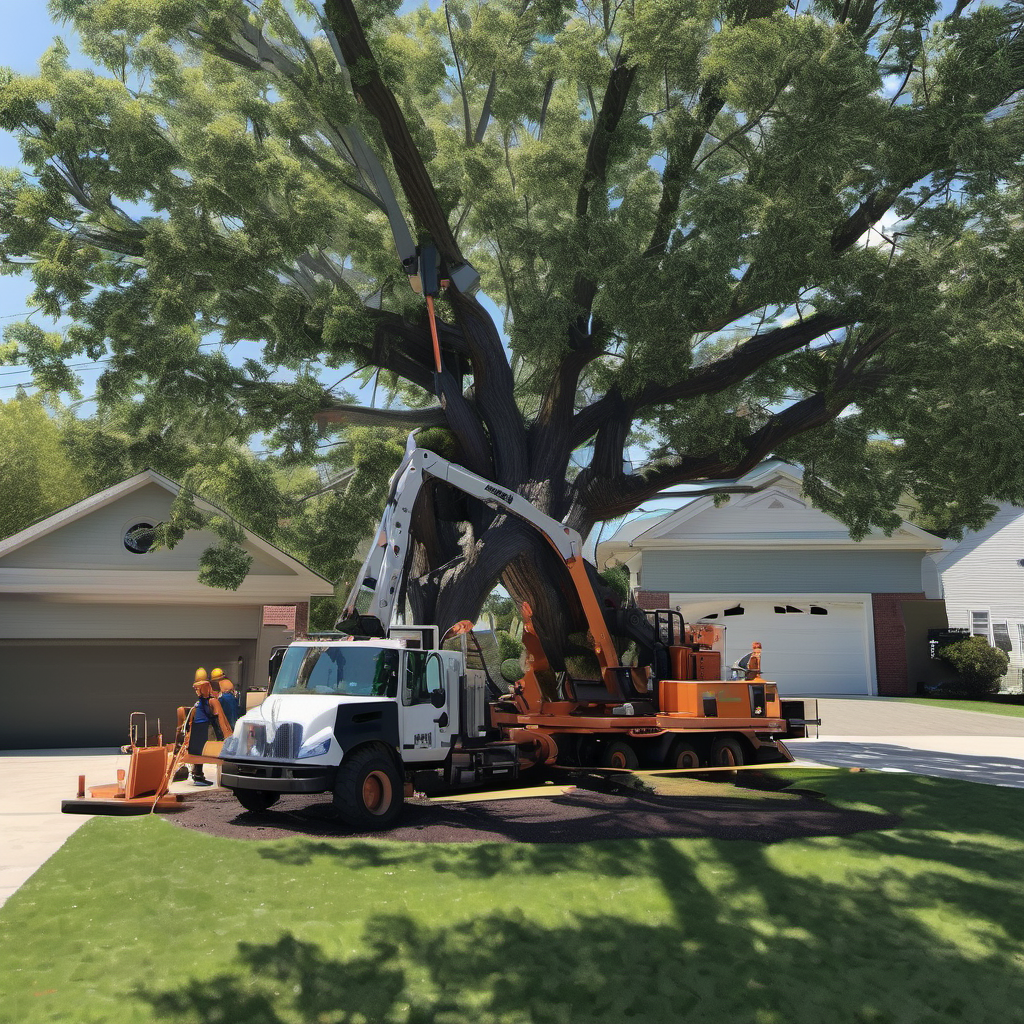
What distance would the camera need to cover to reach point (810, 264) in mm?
13055

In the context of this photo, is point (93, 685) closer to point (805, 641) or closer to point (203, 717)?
point (203, 717)

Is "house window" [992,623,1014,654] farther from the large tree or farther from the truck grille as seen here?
the truck grille

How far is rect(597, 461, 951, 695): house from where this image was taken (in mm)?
30172

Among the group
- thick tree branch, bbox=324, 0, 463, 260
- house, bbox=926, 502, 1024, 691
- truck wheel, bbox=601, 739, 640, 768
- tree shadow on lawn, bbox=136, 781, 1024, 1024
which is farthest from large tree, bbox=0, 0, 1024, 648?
house, bbox=926, 502, 1024, 691

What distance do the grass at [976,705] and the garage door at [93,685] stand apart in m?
19.7

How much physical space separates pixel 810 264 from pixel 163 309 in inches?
367

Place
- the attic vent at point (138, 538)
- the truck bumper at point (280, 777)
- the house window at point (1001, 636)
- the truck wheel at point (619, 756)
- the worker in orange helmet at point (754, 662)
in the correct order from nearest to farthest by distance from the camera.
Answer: the truck bumper at point (280, 777) < the truck wheel at point (619, 756) < the worker in orange helmet at point (754, 662) < the attic vent at point (138, 538) < the house window at point (1001, 636)

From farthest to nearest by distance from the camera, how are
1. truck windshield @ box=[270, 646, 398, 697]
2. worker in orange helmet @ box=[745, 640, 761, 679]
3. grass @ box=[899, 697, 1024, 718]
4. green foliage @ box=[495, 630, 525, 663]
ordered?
1. green foliage @ box=[495, 630, 525, 663]
2. grass @ box=[899, 697, 1024, 718]
3. worker in orange helmet @ box=[745, 640, 761, 679]
4. truck windshield @ box=[270, 646, 398, 697]

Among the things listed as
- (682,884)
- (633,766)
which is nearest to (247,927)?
(682,884)

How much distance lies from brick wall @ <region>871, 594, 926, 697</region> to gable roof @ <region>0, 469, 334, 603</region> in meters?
18.5

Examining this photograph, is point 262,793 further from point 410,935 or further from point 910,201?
point 910,201

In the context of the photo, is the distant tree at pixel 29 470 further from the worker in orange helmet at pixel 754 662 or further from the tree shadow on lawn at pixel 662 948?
the tree shadow on lawn at pixel 662 948

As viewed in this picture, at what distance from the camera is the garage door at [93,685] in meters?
21.5

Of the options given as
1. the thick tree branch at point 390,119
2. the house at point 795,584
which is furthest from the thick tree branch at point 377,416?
the house at point 795,584
